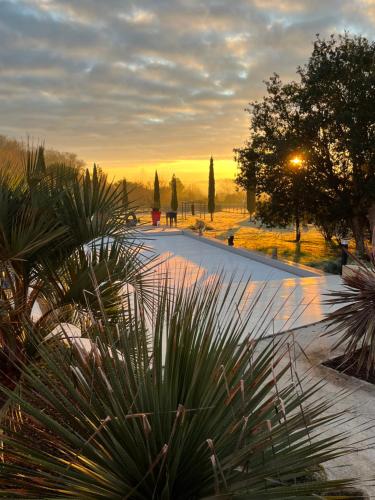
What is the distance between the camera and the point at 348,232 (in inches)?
789

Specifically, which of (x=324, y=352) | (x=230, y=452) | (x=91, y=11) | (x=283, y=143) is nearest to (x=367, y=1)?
(x=283, y=143)

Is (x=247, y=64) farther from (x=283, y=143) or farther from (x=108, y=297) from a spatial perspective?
(x=108, y=297)

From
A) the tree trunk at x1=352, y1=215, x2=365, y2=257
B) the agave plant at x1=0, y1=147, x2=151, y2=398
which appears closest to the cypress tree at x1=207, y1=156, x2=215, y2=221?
the tree trunk at x1=352, y1=215, x2=365, y2=257

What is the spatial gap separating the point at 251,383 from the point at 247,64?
18.9m

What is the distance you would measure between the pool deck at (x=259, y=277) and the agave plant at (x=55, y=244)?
128 centimetres

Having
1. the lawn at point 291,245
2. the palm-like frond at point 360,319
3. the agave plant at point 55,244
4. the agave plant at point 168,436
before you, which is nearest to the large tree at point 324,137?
the lawn at point 291,245

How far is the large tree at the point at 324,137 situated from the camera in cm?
1573

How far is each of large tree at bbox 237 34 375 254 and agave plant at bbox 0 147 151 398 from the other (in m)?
14.1

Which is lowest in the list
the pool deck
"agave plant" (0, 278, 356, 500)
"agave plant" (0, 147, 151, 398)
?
the pool deck

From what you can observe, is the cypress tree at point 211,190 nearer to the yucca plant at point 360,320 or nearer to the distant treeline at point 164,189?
the distant treeline at point 164,189

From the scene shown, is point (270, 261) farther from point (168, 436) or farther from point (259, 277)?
point (168, 436)

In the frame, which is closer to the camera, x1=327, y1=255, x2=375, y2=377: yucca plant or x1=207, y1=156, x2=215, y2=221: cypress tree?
x1=327, y1=255, x2=375, y2=377: yucca plant

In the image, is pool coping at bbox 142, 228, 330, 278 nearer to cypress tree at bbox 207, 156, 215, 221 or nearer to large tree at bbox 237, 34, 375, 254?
large tree at bbox 237, 34, 375, 254

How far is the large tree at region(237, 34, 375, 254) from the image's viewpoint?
51.6ft
